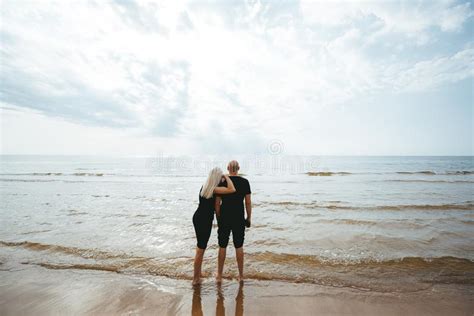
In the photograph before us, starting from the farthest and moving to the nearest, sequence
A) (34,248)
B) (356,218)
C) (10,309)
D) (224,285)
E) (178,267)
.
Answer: (356,218) → (34,248) → (178,267) → (224,285) → (10,309)

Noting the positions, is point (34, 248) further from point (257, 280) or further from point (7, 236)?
point (257, 280)

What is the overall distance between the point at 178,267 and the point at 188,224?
12.5ft

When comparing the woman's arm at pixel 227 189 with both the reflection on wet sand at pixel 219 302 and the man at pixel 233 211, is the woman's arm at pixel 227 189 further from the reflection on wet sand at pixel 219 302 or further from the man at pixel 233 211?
the reflection on wet sand at pixel 219 302

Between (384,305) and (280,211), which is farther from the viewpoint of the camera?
(280,211)

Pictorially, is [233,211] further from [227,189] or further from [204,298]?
[204,298]

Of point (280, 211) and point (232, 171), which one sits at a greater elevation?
point (232, 171)

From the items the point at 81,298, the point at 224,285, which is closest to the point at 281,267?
the point at 224,285

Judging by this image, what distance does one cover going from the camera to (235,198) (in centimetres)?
475

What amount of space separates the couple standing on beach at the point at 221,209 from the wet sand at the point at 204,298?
608 mm

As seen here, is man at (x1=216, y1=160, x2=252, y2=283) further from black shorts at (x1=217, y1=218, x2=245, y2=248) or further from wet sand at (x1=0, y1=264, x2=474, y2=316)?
wet sand at (x1=0, y1=264, x2=474, y2=316)

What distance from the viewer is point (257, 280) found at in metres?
5.07

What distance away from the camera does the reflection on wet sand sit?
388 cm

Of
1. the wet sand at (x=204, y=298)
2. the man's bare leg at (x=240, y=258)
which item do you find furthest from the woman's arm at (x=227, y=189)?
the wet sand at (x=204, y=298)

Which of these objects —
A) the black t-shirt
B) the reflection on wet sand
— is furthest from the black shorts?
the reflection on wet sand
